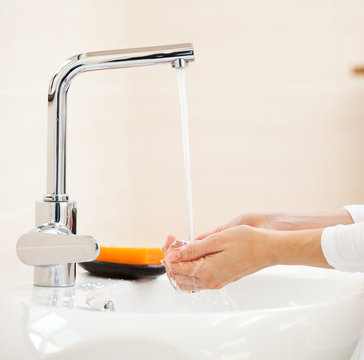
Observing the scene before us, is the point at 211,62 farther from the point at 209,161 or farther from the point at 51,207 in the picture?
the point at 51,207

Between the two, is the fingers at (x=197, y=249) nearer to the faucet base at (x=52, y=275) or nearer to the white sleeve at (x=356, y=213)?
the faucet base at (x=52, y=275)

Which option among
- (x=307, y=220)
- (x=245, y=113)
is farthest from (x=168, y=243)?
(x=245, y=113)

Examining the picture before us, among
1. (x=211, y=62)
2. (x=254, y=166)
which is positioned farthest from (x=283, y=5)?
(x=254, y=166)

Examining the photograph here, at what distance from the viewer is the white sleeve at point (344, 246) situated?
0.69m

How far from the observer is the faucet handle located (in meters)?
0.70

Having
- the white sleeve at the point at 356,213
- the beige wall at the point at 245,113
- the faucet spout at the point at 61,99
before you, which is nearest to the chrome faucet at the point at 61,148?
the faucet spout at the point at 61,99

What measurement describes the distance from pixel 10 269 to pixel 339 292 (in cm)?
49

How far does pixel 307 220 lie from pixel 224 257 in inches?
12.3

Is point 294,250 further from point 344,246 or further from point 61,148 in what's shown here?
point 61,148

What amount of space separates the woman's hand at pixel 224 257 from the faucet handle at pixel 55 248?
0.12m

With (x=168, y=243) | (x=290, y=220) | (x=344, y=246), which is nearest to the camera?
(x=344, y=246)

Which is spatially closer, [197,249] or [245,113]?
[197,249]

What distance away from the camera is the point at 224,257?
28.0 inches

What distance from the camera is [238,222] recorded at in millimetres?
968
